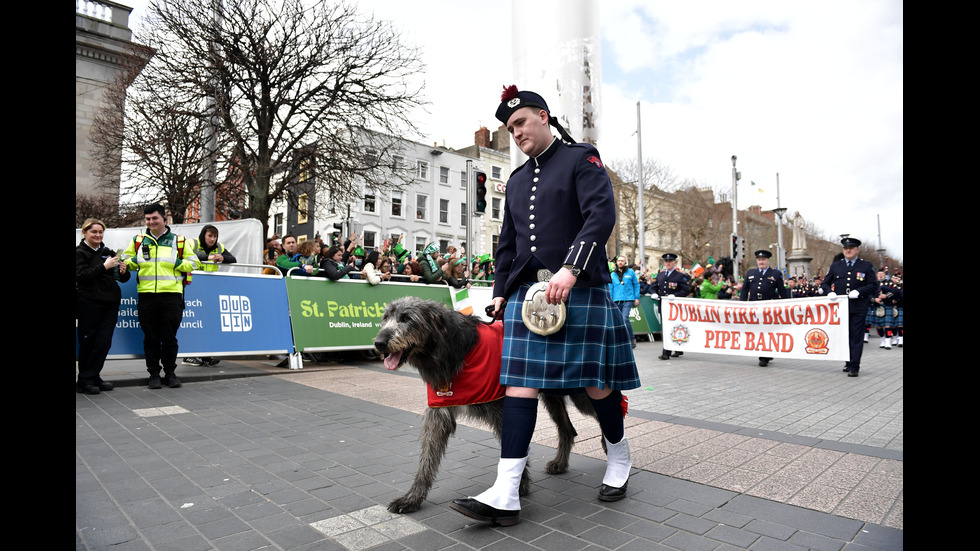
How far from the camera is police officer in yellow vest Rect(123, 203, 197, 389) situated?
7.10 meters

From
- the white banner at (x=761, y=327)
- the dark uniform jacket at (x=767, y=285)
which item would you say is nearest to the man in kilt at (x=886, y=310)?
the dark uniform jacket at (x=767, y=285)

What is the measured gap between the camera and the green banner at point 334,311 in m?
9.44

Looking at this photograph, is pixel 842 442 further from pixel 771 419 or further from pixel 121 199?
pixel 121 199

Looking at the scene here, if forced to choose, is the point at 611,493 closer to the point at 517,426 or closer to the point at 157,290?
the point at 517,426

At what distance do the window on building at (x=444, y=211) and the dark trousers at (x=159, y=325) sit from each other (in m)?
37.8

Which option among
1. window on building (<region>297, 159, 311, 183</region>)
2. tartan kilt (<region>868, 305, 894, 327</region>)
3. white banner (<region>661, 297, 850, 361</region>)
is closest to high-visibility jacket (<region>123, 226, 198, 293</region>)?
white banner (<region>661, 297, 850, 361</region>)

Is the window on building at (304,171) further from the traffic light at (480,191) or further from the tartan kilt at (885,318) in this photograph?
the tartan kilt at (885,318)

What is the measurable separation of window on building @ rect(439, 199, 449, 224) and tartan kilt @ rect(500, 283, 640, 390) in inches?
1655

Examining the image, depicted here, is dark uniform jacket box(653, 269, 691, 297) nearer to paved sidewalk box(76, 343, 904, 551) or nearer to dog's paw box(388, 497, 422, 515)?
paved sidewalk box(76, 343, 904, 551)
